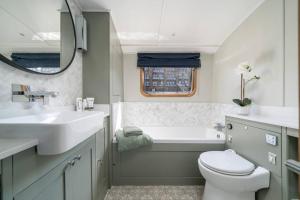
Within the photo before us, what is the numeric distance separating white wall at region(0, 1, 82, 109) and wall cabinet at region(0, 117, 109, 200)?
44 cm

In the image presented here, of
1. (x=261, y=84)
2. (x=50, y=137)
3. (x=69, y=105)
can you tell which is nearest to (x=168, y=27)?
(x=261, y=84)

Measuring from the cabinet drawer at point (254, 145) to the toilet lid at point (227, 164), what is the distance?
3.7 inches

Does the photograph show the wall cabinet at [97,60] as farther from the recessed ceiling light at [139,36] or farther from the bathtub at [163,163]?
the bathtub at [163,163]

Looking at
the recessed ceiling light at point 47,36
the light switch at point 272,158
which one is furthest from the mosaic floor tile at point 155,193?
the recessed ceiling light at point 47,36

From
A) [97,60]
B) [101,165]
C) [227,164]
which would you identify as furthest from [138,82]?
[227,164]

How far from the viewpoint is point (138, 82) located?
121 inches

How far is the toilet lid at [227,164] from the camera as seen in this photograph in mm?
1270

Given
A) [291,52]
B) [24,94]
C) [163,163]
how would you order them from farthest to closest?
1. [163,163]
2. [291,52]
3. [24,94]

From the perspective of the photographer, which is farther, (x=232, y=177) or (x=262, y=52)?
(x=262, y=52)

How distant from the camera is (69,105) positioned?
4.98 ft

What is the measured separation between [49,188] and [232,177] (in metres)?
1.29

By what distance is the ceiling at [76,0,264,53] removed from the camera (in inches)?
68.7

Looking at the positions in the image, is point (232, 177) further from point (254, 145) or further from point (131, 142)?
point (131, 142)

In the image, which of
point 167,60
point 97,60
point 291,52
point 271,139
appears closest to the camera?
point 271,139
